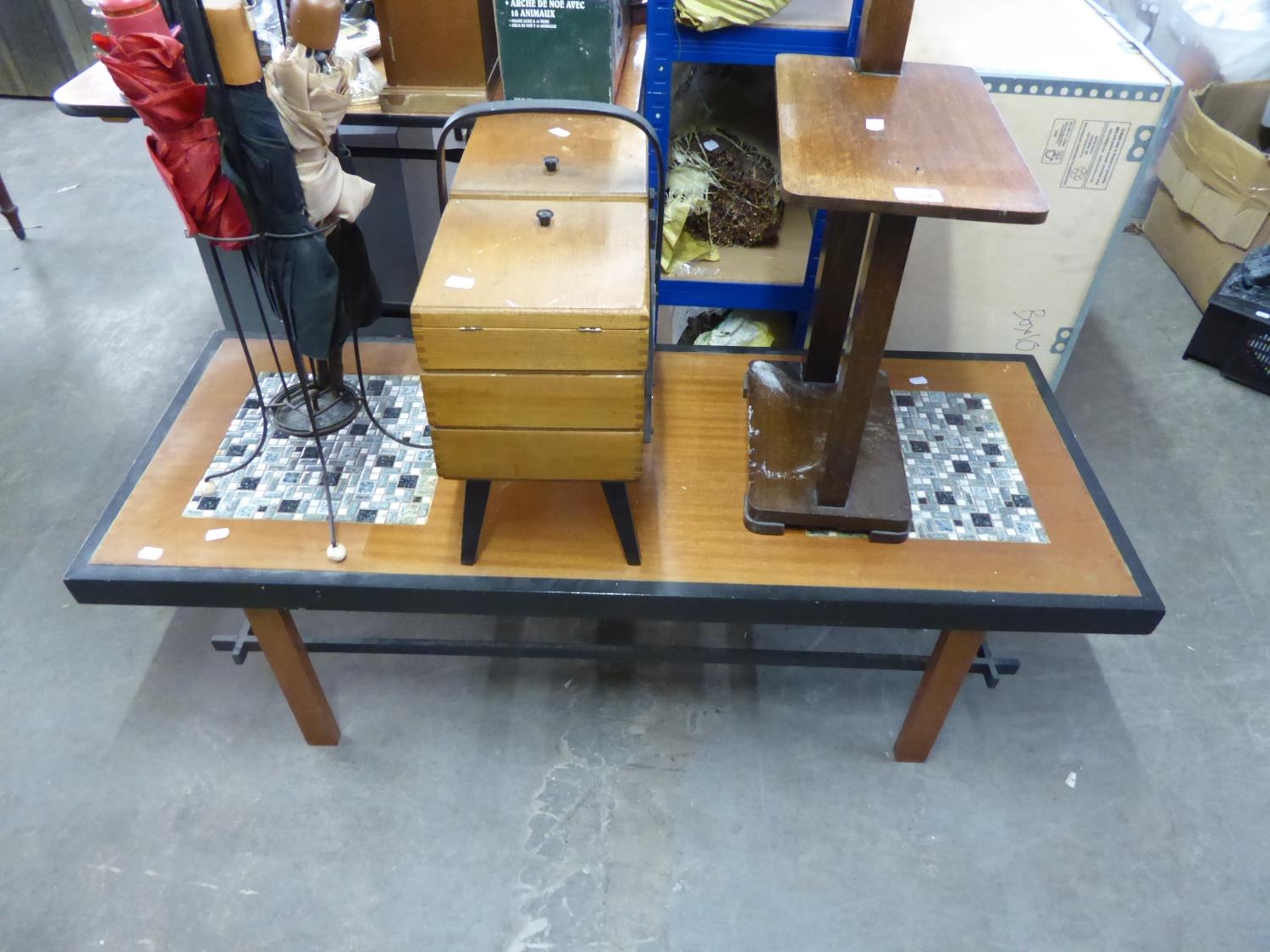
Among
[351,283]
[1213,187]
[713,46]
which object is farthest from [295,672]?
[1213,187]

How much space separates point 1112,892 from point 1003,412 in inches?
38.3

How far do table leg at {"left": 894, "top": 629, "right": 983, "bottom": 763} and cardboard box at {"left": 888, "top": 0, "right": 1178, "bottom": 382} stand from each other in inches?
35.6

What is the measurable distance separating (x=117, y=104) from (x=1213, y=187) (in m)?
3.37

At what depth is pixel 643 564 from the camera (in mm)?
1568

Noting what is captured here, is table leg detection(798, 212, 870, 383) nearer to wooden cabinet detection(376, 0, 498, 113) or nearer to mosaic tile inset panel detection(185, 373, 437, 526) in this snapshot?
mosaic tile inset panel detection(185, 373, 437, 526)

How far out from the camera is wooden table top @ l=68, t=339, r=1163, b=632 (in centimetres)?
153

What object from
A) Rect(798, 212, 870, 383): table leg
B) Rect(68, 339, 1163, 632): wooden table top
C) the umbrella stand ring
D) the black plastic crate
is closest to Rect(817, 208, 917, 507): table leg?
Rect(68, 339, 1163, 632): wooden table top

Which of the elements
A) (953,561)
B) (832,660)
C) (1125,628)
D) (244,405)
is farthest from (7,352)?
(1125,628)

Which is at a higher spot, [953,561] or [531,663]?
[953,561]

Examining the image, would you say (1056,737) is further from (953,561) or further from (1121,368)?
(1121,368)

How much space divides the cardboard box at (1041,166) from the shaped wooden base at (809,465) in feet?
1.93

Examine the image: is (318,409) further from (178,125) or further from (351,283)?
(178,125)

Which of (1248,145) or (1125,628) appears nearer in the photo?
(1125,628)

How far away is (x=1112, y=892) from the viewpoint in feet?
5.73
